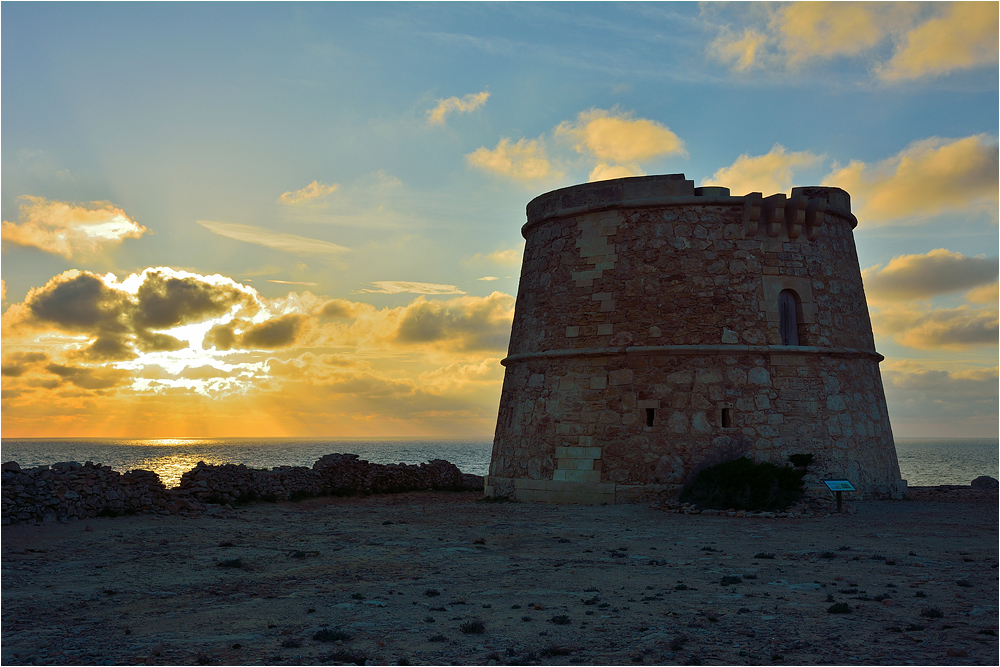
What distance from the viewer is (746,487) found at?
11875 mm

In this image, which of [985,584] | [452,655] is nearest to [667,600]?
[452,655]

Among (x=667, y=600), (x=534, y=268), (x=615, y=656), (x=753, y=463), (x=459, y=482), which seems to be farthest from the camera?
(x=459, y=482)

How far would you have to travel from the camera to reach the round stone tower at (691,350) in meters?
13.3

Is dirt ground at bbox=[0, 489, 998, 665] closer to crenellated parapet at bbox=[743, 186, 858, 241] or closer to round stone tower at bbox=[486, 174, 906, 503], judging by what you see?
round stone tower at bbox=[486, 174, 906, 503]

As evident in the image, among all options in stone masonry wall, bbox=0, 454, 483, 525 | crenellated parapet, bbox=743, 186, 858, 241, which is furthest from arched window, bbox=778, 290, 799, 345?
stone masonry wall, bbox=0, 454, 483, 525

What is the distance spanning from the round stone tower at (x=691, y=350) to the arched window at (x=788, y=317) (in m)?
0.03

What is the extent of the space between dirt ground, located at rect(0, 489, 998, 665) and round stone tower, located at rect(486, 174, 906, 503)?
89.1 inches

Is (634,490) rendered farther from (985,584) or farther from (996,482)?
(996,482)

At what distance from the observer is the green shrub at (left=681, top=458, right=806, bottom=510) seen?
11742 millimetres

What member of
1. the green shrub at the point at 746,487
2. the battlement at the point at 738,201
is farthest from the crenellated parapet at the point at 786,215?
the green shrub at the point at 746,487

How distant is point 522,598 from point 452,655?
162cm

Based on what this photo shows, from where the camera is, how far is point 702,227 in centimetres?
1404

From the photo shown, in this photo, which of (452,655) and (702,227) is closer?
(452,655)

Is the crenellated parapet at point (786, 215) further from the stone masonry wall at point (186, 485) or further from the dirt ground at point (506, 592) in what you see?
the stone masonry wall at point (186, 485)
